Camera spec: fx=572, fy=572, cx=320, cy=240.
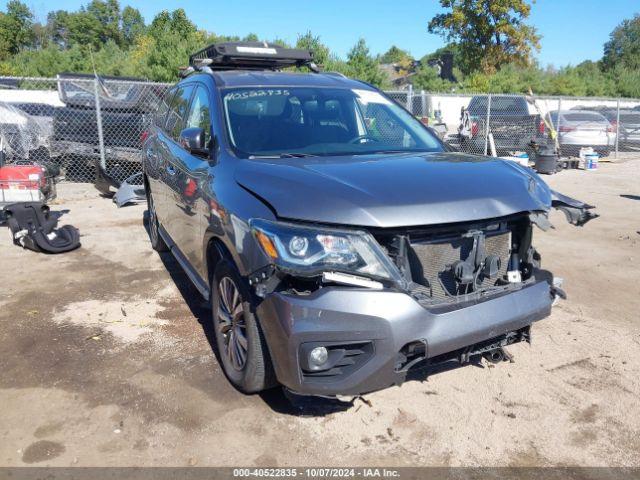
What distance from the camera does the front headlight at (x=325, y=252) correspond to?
104 inches

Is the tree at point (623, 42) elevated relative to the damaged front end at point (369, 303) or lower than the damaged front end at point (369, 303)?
elevated

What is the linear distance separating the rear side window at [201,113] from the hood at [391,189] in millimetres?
732

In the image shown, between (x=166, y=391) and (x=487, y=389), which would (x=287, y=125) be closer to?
(x=166, y=391)

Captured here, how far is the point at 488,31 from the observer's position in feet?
115

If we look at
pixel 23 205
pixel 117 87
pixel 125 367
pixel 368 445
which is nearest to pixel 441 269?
pixel 368 445

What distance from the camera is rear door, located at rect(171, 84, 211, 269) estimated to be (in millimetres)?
3785

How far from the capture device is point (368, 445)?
117 inches

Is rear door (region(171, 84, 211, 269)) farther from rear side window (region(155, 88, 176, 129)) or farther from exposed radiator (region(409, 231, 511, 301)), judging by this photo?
exposed radiator (region(409, 231, 511, 301))

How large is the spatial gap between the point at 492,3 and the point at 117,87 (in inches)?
1093

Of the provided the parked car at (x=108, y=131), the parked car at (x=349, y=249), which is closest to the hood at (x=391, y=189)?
the parked car at (x=349, y=249)

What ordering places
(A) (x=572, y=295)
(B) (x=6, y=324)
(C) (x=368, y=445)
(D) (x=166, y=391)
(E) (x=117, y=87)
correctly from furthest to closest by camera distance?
(E) (x=117, y=87), (A) (x=572, y=295), (B) (x=6, y=324), (D) (x=166, y=391), (C) (x=368, y=445)

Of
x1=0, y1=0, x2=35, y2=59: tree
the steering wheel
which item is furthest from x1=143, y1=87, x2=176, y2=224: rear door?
x1=0, y1=0, x2=35, y2=59: tree

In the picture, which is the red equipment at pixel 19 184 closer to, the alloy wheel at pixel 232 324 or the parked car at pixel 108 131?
the parked car at pixel 108 131

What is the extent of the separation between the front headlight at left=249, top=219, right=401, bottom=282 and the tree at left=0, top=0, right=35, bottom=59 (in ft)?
181
